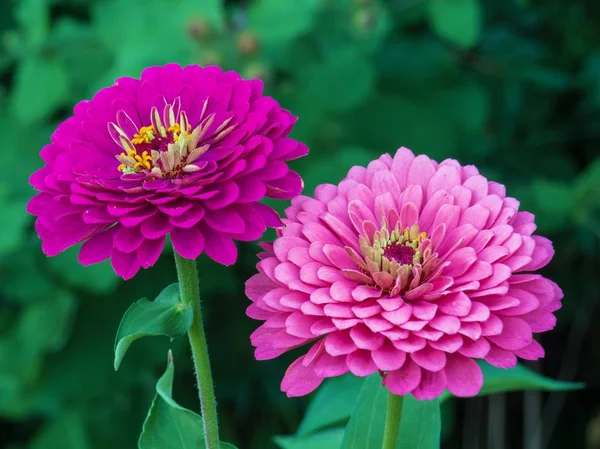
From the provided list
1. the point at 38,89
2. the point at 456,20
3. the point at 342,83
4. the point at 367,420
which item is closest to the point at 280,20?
the point at 342,83

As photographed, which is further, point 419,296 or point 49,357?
point 49,357

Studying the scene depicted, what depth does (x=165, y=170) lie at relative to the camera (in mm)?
587

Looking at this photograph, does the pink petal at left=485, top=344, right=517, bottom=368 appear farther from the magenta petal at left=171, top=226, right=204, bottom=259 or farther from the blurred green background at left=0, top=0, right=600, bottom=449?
the blurred green background at left=0, top=0, right=600, bottom=449

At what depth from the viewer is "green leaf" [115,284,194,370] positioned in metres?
0.51

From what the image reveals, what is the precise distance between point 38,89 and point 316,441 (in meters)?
0.66

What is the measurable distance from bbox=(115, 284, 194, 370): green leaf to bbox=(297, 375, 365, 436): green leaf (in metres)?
0.33

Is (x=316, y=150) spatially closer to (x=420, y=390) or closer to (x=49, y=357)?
(x=49, y=357)

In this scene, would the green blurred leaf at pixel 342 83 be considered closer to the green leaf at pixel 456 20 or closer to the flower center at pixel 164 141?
the green leaf at pixel 456 20

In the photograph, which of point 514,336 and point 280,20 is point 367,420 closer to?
point 514,336

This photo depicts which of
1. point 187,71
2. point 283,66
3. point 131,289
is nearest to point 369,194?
point 187,71

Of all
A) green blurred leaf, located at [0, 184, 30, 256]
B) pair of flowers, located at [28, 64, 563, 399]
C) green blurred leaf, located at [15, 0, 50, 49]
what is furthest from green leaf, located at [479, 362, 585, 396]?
green blurred leaf, located at [15, 0, 50, 49]

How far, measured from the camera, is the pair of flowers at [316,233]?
1.64 feet

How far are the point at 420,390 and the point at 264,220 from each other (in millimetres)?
141

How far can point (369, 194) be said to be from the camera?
59 centimetres
